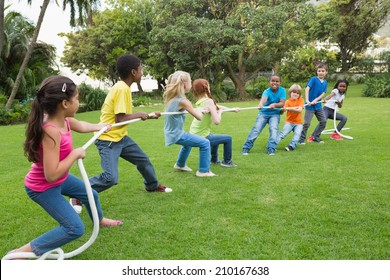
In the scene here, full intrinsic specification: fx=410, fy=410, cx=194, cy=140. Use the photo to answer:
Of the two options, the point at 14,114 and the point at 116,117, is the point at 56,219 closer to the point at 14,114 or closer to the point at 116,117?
the point at 116,117

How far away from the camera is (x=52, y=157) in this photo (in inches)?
109

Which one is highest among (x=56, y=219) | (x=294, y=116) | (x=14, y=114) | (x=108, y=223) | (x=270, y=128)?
(x=294, y=116)

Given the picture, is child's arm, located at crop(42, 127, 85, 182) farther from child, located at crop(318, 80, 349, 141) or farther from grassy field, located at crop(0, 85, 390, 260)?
child, located at crop(318, 80, 349, 141)

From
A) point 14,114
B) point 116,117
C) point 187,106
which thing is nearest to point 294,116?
point 187,106

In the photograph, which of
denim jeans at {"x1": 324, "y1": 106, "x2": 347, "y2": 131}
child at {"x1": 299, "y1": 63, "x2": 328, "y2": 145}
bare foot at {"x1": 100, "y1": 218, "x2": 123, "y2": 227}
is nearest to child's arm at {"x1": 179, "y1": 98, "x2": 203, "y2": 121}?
bare foot at {"x1": 100, "y1": 218, "x2": 123, "y2": 227}

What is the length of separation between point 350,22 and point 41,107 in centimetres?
3177

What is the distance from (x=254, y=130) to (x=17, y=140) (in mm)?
6146

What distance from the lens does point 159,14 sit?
79.0 ft

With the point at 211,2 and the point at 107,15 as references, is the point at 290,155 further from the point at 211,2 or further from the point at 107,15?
the point at 107,15

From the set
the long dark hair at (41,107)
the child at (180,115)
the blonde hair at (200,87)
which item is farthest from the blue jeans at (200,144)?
the long dark hair at (41,107)

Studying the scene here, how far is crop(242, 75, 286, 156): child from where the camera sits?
23.2 feet

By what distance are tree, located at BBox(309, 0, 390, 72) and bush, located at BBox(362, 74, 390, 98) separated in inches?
221

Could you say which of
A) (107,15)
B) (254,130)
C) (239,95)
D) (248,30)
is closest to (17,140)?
(254,130)

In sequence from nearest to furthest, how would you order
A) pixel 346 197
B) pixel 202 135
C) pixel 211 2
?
pixel 346 197 < pixel 202 135 < pixel 211 2
